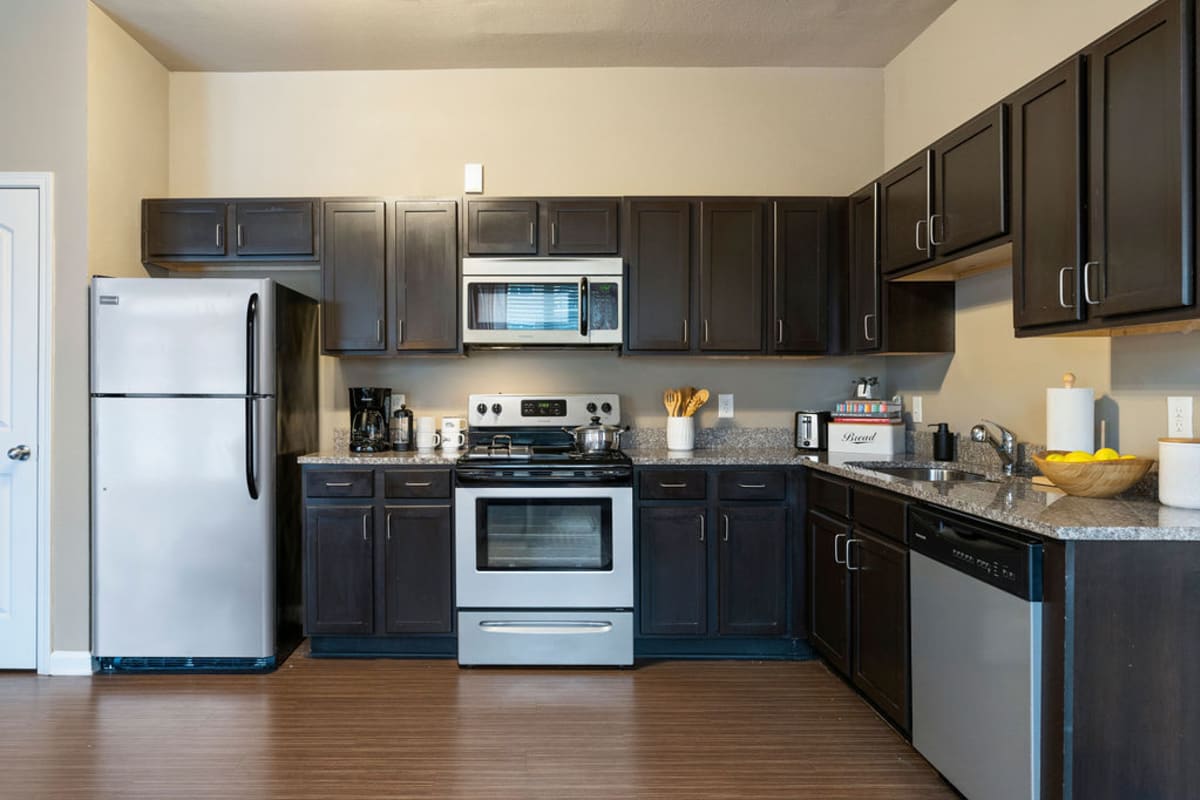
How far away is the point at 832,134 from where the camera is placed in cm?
387

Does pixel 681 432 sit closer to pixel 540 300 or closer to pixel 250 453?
pixel 540 300

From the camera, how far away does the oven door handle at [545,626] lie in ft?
10.4

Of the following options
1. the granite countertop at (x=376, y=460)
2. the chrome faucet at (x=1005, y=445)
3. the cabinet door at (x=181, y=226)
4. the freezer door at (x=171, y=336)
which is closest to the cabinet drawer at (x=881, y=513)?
the chrome faucet at (x=1005, y=445)

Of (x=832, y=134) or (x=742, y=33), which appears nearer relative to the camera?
(x=742, y=33)

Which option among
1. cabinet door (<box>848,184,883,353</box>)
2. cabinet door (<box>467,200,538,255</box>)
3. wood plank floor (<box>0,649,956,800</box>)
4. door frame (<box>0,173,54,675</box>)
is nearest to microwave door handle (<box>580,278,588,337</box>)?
cabinet door (<box>467,200,538,255</box>)

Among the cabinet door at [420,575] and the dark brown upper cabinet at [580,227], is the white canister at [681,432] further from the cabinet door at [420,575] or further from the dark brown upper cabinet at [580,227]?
the cabinet door at [420,575]

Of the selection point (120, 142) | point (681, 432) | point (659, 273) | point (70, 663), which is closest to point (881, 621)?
point (681, 432)

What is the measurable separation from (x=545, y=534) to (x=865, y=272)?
1.98 meters

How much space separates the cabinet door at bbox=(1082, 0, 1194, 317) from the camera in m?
1.69

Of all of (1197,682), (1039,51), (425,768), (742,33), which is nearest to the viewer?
(1197,682)

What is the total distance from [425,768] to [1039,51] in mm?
3411

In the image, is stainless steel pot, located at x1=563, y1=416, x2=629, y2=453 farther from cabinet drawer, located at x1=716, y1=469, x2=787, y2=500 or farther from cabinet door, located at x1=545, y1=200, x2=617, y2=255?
cabinet door, located at x1=545, y1=200, x2=617, y2=255

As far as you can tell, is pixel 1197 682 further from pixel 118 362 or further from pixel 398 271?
pixel 118 362

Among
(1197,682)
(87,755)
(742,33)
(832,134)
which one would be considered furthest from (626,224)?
(87,755)
